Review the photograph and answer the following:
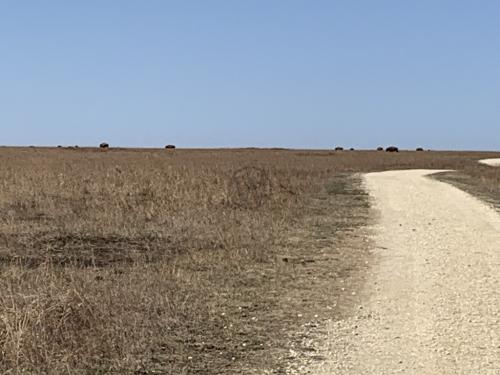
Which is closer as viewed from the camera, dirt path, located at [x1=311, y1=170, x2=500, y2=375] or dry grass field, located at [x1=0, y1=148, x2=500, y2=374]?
dirt path, located at [x1=311, y1=170, x2=500, y2=375]

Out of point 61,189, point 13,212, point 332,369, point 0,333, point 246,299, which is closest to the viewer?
point 332,369

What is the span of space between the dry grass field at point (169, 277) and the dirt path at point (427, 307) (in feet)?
1.36

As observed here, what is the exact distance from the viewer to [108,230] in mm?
13898

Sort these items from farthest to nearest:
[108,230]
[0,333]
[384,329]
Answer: [108,230] → [384,329] → [0,333]

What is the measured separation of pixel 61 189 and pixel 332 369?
16.6 meters

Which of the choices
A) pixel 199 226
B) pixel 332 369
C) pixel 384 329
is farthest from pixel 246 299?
pixel 199 226

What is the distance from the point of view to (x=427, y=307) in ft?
24.5

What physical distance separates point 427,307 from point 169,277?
11.2 feet

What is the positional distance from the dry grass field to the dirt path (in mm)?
414

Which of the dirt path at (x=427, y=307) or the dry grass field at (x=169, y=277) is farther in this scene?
the dry grass field at (x=169, y=277)

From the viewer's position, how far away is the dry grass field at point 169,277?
584 centimetres

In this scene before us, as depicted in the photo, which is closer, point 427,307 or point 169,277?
point 427,307

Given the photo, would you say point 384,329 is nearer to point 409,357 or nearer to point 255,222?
point 409,357

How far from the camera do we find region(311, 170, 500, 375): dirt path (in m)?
5.63
